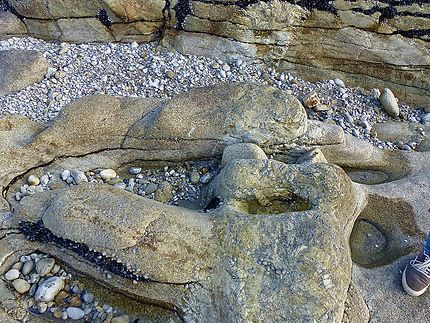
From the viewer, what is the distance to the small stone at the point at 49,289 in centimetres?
366

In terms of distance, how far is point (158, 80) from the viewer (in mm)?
6410

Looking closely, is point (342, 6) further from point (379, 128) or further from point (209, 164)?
point (209, 164)

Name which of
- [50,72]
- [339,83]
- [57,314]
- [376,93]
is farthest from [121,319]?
[376,93]

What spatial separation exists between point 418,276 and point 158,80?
4142 millimetres

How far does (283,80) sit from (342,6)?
1.27 meters

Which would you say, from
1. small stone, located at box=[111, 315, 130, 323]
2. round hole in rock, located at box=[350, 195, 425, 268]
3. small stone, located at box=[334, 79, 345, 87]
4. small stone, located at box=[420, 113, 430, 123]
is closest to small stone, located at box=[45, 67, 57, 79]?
small stone, located at box=[111, 315, 130, 323]

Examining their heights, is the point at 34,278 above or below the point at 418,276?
below

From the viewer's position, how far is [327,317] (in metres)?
3.24

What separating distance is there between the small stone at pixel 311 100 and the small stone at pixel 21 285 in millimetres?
4135

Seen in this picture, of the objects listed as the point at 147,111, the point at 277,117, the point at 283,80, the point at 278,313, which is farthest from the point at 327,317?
the point at 283,80

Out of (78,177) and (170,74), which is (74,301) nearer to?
(78,177)

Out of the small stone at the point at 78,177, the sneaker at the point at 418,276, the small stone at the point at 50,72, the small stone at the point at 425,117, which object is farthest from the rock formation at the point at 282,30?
the sneaker at the point at 418,276

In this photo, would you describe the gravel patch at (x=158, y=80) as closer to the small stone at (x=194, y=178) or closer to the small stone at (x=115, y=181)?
the small stone at (x=115, y=181)

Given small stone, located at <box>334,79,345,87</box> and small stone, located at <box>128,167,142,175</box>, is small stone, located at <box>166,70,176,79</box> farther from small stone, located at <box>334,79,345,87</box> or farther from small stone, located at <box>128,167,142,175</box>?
small stone, located at <box>334,79,345,87</box>
